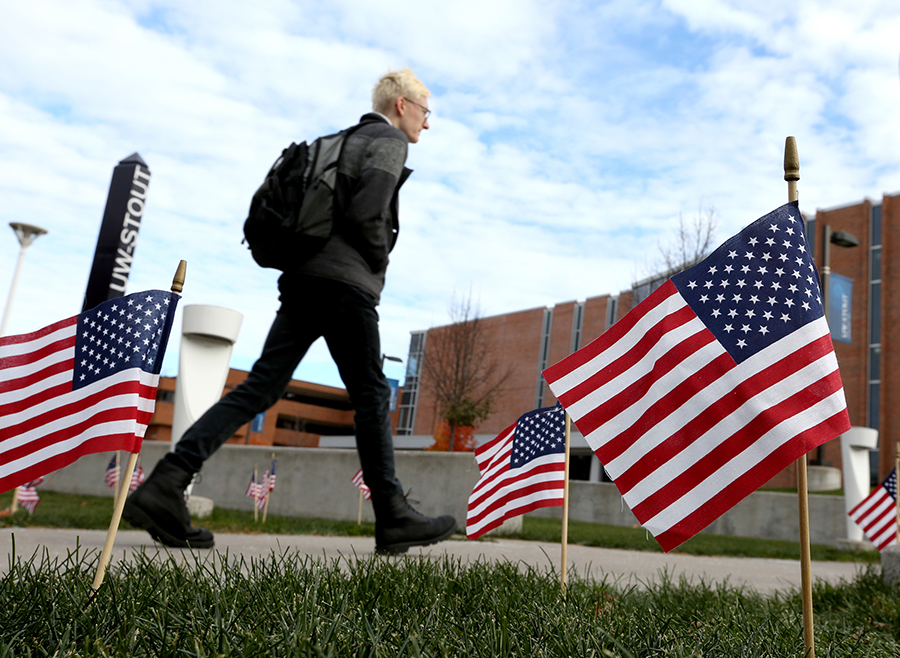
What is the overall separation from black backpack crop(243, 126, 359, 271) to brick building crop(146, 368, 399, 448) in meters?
59.5

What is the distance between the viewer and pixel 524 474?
3.84m

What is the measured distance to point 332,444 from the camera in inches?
2630

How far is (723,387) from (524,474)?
184cm

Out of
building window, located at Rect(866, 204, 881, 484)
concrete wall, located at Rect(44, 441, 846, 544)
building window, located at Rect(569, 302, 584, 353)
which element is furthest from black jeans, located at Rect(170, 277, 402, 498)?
building window, located at Rect(569, 302, 584, 353)

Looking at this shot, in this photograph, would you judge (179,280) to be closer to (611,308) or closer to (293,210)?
(293,210)

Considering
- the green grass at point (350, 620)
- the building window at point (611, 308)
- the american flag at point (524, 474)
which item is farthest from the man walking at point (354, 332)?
the building window at point (611, 308)

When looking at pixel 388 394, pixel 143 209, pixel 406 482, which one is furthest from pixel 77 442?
pixel 143 209

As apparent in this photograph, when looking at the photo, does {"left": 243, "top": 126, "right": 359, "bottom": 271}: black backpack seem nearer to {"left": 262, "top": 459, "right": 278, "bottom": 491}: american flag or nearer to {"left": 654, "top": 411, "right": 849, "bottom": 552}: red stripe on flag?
{"left": 654, "top": 411, "right": 849, "bottom": 552}: red stripe on flag

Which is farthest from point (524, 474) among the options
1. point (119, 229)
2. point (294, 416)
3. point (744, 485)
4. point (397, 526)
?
point (294, 416)

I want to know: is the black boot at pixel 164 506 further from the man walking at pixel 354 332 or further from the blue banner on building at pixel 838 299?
the blue banner on building at pixel 838 299

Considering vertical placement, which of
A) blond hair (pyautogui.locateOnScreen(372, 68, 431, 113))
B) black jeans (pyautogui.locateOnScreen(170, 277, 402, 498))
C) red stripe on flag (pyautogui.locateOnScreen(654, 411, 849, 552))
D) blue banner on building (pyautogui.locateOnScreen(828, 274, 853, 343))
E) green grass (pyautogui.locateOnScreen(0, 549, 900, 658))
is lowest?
green grass (pyautogui.locateOnScreen(0, 549, 900, 658))

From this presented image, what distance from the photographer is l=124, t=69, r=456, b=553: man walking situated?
3.73 meters

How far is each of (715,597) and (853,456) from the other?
47.2 feet

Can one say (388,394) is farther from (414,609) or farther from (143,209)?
(143,209)
